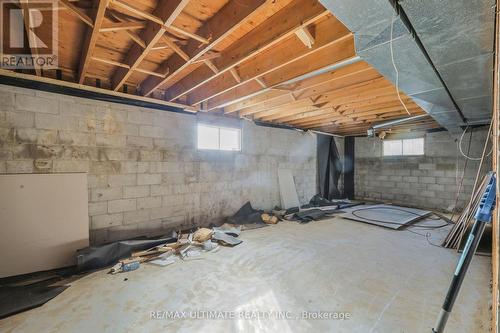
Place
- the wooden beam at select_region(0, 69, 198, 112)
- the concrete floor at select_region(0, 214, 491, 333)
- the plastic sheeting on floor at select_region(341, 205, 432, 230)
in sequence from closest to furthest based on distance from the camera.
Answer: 1. the concrete floor at select_region(0, 214, 491, 333)
2. the wooden beam at select_region(0, 69, 198, 112)
3. the plastic sheeting on floor at select_region(341, 205, 432, 230)

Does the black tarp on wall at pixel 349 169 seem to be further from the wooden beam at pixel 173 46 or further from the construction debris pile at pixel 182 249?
the wooden beam at pixel 173 46

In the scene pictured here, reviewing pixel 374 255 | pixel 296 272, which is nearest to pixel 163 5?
pixel 296 272

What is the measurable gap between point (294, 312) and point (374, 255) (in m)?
1.71

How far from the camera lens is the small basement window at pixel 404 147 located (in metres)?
6.04

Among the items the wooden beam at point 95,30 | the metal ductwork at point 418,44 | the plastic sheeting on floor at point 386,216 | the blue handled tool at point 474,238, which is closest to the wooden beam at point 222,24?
the metal ductwork at point 418,44

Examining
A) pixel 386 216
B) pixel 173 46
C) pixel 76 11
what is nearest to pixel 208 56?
pixel 173 46

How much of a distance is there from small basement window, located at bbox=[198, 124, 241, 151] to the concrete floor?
2118mm

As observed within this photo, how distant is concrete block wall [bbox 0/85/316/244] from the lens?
100 inches

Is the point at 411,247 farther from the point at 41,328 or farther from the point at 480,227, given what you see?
the point at 41,328

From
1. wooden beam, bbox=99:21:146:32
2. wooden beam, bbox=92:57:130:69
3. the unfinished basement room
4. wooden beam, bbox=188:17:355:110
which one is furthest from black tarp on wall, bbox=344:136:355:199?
wooden beam, bbox=99:21:146:32

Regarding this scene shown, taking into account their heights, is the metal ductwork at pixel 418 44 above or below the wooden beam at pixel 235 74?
below

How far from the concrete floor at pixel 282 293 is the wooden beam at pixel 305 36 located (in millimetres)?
2283

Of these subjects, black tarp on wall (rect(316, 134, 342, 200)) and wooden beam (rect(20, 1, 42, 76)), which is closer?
wooden beam (rect(20, 1, 42, 76))

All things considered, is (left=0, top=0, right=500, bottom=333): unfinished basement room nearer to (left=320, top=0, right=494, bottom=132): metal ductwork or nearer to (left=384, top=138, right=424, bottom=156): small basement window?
(left=320, top=0, right=494, bottom=132): metal ductwork
